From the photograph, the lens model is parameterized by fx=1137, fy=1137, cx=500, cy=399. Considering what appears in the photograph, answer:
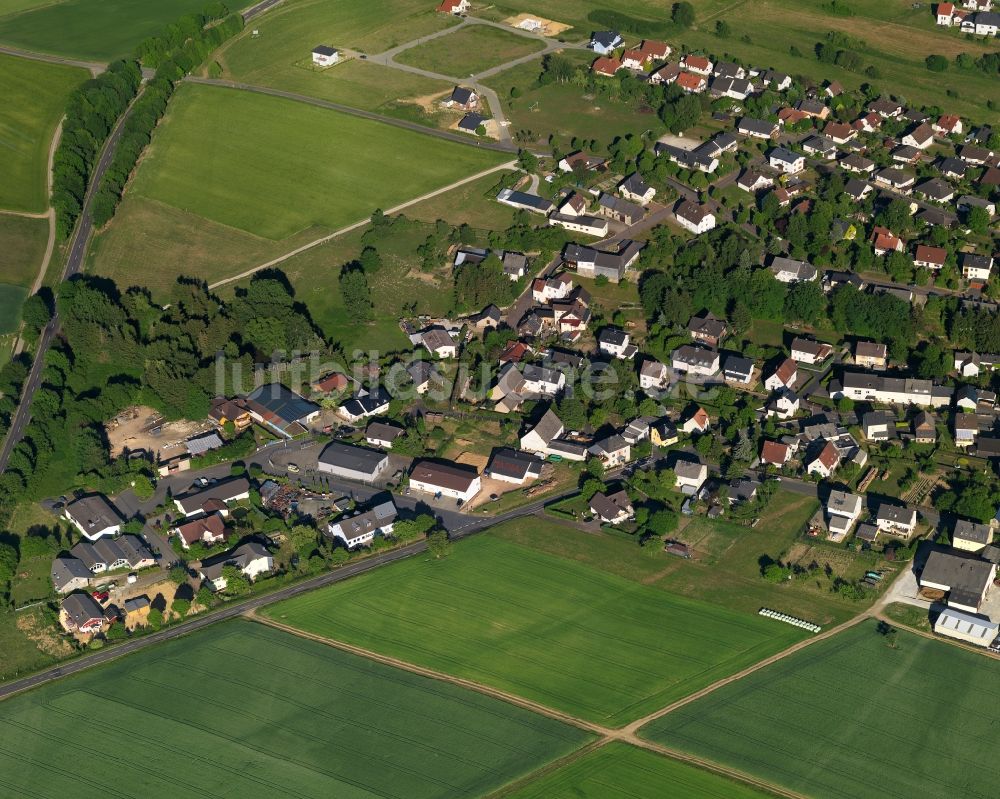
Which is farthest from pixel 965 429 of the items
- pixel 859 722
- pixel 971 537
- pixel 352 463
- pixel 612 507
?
pixel 352 463

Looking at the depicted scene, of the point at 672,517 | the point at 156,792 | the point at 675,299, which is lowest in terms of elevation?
the point at 156,792

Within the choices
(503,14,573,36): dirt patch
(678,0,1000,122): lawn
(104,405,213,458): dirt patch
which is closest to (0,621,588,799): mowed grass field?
(104,405,213,458): dirt patch

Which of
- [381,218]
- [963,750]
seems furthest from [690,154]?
[963,750]

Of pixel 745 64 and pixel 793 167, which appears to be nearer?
pixel 793 167

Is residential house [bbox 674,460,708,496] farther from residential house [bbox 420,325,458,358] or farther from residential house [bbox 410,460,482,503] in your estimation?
residential house [bbox 420,325,458,358]

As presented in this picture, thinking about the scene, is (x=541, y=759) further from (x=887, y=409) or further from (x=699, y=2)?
(x=699, y=2)

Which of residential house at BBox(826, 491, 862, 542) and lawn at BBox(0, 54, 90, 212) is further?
lawn at BBox(0, 54, 90, 212)
